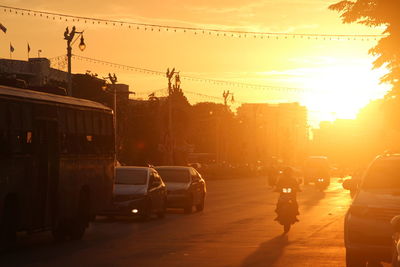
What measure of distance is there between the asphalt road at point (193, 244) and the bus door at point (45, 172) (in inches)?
28.6

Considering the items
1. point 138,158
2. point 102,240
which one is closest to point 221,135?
point 138,158

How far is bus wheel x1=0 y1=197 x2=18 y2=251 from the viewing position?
19844 mm

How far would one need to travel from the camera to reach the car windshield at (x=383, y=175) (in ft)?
53.7

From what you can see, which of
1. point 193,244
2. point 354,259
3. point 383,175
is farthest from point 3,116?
point 354,259

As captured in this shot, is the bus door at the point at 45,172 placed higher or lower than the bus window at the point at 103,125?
lower

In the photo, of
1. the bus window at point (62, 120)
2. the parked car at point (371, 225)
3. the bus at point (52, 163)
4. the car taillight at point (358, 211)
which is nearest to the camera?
the parked car at point (371, 225)

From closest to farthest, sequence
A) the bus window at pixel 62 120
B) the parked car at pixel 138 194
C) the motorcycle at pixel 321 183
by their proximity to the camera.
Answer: the bus window at pixel 62 120
the parked car at pixel 138 194
the motorcycle at pixel 321 183

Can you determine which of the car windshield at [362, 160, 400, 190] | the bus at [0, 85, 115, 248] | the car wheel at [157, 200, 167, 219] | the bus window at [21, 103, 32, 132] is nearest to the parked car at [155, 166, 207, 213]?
the car wheel at [157, 200, 167, 219]

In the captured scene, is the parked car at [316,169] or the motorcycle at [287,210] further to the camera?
the parked car at [316,169]

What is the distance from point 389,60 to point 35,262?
1850cm

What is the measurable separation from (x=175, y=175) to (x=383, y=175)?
21577mm

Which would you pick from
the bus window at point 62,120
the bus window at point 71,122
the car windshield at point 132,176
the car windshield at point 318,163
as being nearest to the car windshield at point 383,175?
the bus window at point 62,120

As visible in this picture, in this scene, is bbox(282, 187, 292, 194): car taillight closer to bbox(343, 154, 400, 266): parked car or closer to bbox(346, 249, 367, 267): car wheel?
bbox(343, 154, 400, 266): parked car

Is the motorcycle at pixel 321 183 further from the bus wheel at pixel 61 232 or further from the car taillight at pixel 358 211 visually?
the car taillight at pixel 358 211
